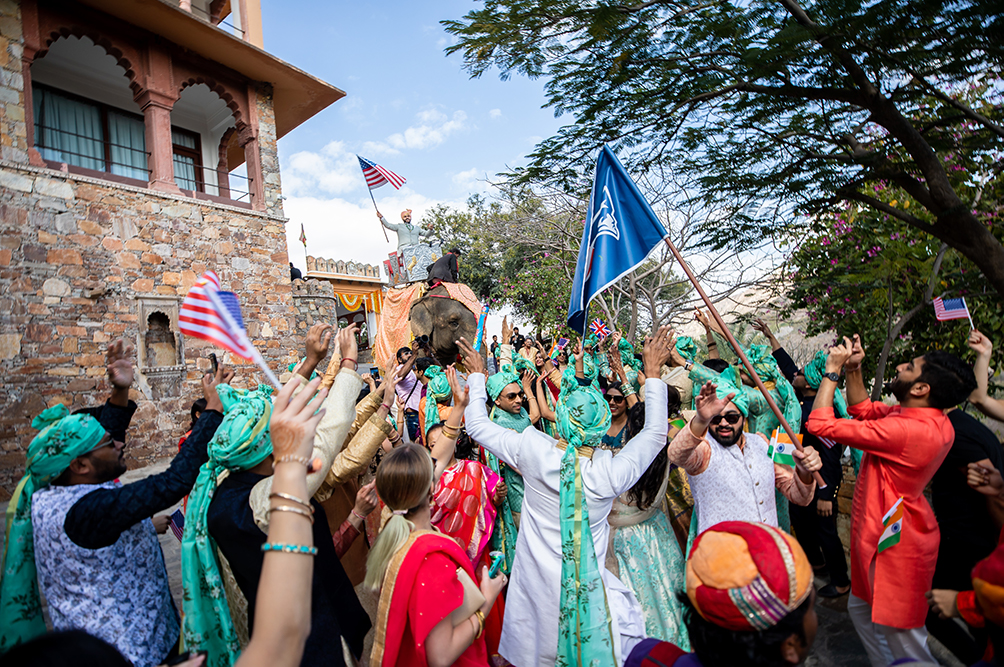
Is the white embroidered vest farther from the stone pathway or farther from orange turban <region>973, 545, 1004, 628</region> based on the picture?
orange turban <region>973, 545, 1004, 628</region>

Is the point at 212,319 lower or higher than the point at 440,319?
lower

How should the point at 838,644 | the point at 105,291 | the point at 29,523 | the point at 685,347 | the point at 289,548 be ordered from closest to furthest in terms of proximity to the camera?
the point at 289,548 → the point at 29,523 → the point at 838,644 → the point at 685,347 → the point at 105,291

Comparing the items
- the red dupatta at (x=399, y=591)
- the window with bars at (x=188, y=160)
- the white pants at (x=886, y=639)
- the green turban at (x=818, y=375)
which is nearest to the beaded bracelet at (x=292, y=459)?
the red dupatta at (x=399, y=591)

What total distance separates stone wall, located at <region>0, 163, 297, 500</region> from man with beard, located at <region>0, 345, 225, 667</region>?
7443 millimetres

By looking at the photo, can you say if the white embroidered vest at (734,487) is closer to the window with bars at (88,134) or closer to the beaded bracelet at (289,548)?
the beaded bracelet at (289,548)

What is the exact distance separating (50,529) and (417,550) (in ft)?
4.48

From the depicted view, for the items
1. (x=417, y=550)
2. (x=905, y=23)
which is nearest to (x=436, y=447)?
(x=417, y=550)

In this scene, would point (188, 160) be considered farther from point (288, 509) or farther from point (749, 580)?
point (749, 580)

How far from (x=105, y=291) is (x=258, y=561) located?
30.8ft

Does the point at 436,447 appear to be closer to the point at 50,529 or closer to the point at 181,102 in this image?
the point at 50,529

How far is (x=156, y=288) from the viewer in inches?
388

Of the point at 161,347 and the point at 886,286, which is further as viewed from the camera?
the point at 161,347

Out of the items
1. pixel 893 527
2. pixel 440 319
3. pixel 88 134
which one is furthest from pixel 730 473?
pixel 88 134

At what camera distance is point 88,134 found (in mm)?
10609
